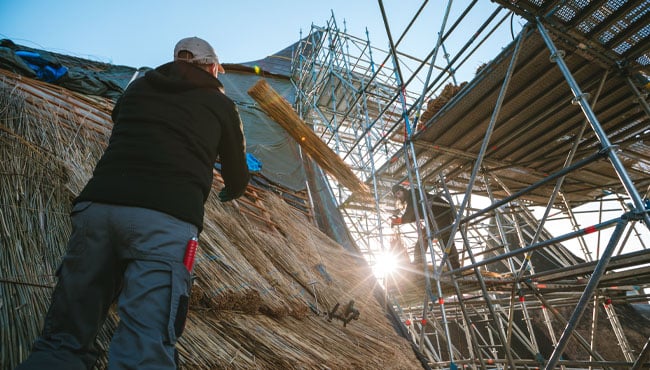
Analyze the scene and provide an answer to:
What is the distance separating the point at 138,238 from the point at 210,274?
2.65 feet

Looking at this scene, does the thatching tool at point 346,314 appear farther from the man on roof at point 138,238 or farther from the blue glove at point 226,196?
the man on roof at point 138,238

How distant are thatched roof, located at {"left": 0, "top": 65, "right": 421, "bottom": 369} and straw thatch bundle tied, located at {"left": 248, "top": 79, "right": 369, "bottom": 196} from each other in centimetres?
213

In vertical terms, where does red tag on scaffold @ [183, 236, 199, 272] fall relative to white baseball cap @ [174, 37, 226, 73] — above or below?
below

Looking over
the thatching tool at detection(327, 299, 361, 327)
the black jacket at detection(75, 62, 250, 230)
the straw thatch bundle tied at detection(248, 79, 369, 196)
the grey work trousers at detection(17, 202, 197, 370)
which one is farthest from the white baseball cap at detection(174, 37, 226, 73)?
the straw thatch bundle tied at detection(248, 79, 369, 196)

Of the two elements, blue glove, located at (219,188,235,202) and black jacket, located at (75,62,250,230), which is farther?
blue glove, located at (219,188,235,202)

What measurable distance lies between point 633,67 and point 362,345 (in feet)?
11.3

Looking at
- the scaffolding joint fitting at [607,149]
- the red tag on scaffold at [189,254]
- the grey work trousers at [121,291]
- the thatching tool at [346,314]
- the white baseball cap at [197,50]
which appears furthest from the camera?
the thatching tool at [346,314]

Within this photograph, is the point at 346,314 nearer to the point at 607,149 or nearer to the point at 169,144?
the point at 169,144

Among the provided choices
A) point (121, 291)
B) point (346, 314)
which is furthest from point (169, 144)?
point (346, 314)

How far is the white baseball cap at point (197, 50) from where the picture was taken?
149 centimetres

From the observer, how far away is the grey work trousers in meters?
0.82

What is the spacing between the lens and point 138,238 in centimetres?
93

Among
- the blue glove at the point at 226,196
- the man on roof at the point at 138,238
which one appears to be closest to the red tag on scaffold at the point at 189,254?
the man on roof at the point at 138,238

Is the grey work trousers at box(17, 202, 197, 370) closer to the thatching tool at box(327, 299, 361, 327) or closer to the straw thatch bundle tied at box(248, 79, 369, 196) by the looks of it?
the thatching tool at box(327, 299, 361, 327)
